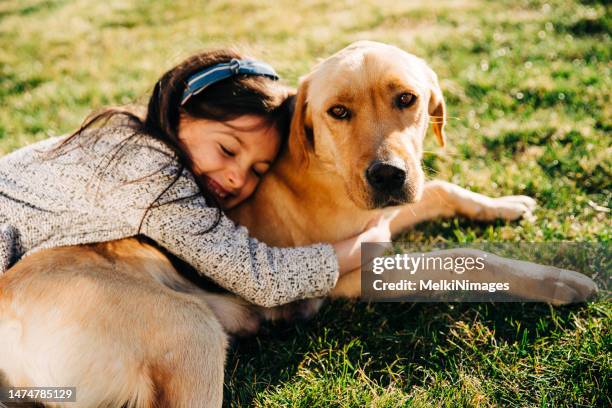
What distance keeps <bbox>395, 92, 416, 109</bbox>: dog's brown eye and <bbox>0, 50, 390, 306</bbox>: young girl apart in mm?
693

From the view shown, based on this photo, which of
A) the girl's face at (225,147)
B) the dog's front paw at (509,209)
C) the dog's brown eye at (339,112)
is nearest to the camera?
the dog's brown eye at (339,112)

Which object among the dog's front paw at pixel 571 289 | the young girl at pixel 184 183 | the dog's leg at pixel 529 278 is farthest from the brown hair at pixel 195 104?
the dog's front paw at pixel 571 289

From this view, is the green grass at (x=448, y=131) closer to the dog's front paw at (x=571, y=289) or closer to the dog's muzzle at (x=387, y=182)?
the dog's front paw at (x=571, y=289)

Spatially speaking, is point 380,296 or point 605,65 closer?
point 380,296

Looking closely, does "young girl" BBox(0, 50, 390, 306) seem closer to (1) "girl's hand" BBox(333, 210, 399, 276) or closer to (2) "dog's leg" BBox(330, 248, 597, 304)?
(1) "girl's hand" BBox(333, 210, 399, 276)

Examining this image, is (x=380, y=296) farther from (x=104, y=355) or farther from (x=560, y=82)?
(x=560, y=82)

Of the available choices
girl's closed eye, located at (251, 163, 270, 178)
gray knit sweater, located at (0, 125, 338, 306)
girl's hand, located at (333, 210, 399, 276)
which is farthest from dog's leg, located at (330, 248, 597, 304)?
girl's closed eye, located at (251, 163, 270, 178)

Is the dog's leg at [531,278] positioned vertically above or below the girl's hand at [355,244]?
below

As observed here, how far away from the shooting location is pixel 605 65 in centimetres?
518

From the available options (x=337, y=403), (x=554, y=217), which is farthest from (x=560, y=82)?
(x=337, y=403)

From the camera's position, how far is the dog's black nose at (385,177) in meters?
2.56

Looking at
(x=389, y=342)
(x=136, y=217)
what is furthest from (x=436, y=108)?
(x=136, y=217)

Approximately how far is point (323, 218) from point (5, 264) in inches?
62.4

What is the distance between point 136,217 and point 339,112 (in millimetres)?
1122
